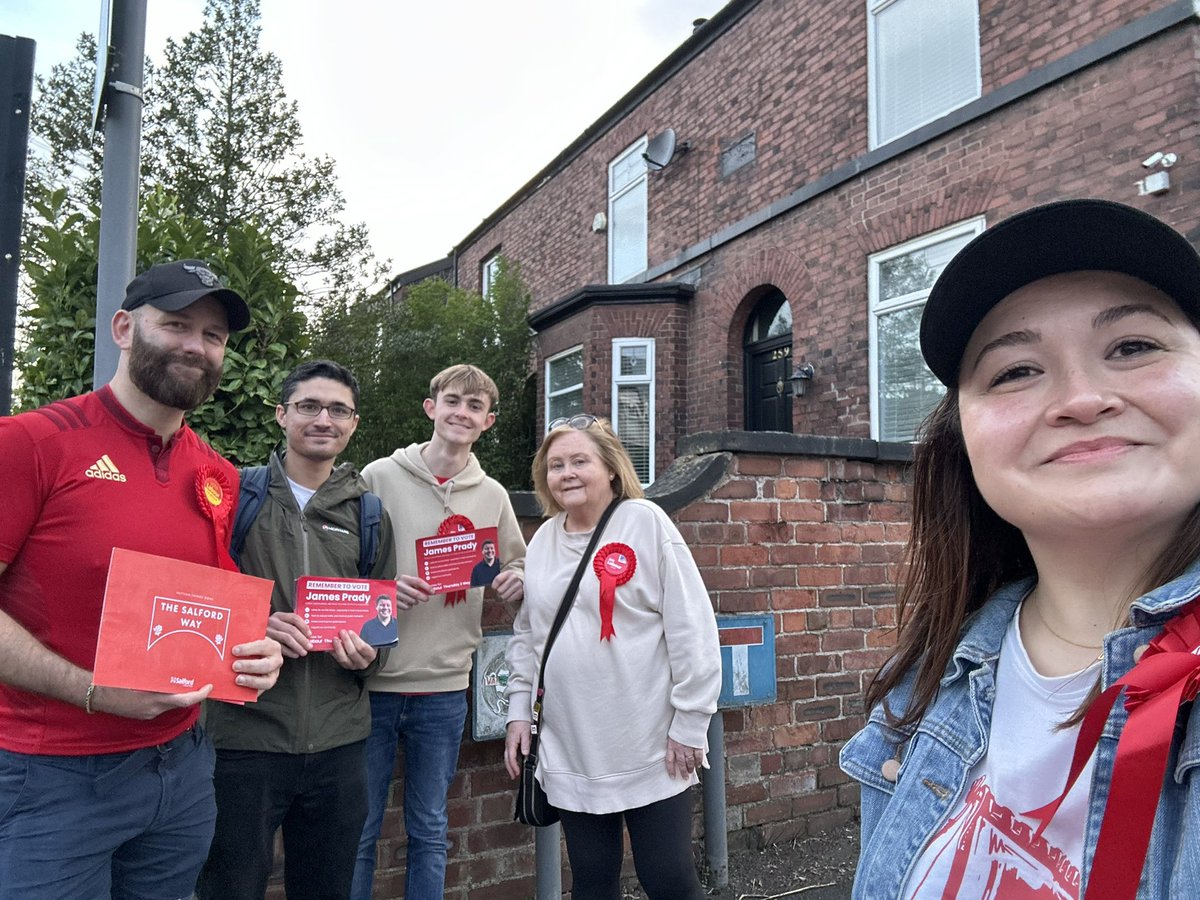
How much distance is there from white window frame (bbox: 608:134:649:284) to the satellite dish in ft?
1.72

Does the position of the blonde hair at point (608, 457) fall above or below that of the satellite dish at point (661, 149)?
below

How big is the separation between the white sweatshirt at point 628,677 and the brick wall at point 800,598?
0.89m

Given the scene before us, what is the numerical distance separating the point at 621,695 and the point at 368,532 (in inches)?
42.7

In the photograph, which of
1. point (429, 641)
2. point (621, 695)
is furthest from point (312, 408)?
point (621, 695)

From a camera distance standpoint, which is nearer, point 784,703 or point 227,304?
point 227,304

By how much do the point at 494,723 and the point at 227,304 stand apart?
2000 mm

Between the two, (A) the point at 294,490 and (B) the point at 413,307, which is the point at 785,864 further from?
(B) the point at 413,307

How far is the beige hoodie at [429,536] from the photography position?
2.90 meters

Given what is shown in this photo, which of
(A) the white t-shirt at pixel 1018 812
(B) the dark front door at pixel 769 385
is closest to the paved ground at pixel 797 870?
(A) the white t-shirt at pixel 1018 812

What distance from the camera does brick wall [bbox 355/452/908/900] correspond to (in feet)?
12.8

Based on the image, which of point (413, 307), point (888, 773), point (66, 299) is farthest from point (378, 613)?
point (413, 307)

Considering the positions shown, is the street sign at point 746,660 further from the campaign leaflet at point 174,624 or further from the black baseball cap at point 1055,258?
the black baseball cap at point 1055,258

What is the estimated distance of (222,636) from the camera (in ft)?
6.84

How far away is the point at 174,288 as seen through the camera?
7.34 feet
